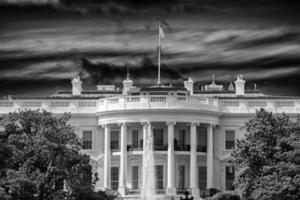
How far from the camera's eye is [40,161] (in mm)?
106562

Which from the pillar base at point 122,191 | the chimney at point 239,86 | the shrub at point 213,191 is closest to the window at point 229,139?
the shrub at point 213,191

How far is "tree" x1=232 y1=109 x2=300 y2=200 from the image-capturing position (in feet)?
339

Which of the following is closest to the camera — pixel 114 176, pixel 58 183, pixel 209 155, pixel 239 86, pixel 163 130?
pixel 58 183

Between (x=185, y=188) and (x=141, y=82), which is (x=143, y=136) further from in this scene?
(x=141, y=82)

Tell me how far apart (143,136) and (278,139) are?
31.2 m

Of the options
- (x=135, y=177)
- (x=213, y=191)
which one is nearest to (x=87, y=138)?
(x=135, y=177)

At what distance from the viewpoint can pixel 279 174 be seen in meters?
104

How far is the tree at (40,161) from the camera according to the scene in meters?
103

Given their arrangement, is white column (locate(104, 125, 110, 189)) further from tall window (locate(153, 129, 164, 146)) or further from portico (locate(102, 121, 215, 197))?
tall window (locate(153, 129, 164, 146))

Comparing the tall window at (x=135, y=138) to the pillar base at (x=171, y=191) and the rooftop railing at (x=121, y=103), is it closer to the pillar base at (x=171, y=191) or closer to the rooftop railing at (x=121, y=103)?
the rooftop railing at (x=121, y=103)

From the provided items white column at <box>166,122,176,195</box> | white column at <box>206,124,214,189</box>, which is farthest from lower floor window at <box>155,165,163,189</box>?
white column at <box>206,124,214,189</box>

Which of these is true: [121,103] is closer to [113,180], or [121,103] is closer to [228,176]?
[113,180]

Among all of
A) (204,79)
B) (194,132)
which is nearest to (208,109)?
(194,132)

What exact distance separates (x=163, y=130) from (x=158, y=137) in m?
0.90
